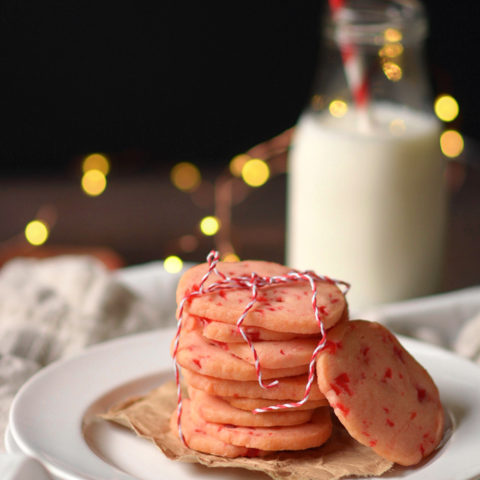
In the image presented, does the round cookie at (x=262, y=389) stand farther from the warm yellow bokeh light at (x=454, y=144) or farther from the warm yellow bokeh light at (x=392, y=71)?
the warm yellow bokeh light at (x=454, y=144)

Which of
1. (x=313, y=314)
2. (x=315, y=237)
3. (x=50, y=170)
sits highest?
(x=313, y=314)

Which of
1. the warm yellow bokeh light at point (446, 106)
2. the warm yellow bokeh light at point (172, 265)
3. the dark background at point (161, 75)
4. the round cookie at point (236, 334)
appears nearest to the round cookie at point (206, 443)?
the round cookie at point (236, 334)

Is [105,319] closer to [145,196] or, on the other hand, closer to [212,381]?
[212,381]

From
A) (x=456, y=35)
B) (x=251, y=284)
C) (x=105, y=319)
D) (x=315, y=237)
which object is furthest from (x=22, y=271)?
(x=456, y=35)

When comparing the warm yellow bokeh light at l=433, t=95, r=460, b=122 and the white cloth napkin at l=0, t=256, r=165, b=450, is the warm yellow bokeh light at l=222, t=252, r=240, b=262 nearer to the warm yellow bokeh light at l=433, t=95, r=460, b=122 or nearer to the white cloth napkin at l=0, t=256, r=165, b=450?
the white cloth napkin at l=0, t=256, r=165, b=450

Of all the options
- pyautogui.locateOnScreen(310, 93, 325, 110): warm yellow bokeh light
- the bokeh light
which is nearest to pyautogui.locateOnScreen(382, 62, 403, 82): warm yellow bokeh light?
pyautogui.locateOnScreen(310, 93, 325, 110): warm yellow bokeh light

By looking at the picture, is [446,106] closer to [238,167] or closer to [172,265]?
[238,167]

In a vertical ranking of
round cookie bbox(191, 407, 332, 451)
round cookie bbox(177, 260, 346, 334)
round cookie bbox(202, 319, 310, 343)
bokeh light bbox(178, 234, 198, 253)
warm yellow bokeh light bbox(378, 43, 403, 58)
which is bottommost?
bokeh light bbox(178, 234, 198, 253)
